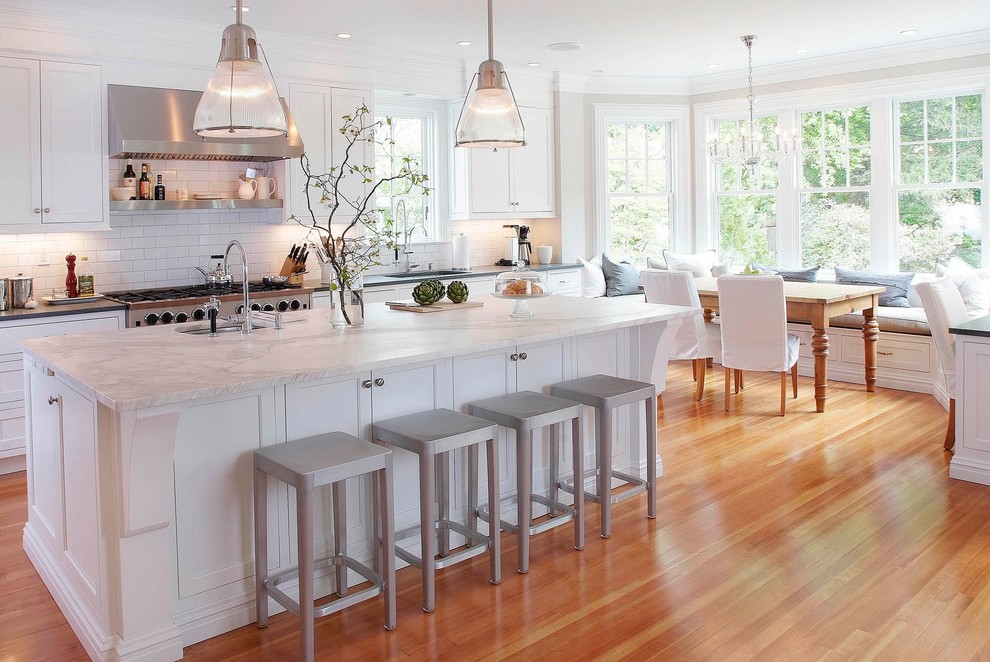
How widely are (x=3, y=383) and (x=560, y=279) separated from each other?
447 cm

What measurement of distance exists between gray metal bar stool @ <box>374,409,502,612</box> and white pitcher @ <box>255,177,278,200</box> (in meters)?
3.33

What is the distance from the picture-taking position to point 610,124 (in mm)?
8172

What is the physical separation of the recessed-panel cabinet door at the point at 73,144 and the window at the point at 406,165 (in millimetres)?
2313

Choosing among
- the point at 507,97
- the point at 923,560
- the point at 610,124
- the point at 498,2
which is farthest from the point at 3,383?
the point at 610,124

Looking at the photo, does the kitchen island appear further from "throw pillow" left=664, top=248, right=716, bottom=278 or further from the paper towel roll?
"throw pillow" left=664, top=248, right=716, bottom=278

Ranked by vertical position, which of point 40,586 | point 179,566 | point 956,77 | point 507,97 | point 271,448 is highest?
point 956,77

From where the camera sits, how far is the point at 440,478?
3.45m

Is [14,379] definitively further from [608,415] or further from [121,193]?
[608,415]

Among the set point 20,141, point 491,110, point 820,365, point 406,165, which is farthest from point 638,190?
point 20,141

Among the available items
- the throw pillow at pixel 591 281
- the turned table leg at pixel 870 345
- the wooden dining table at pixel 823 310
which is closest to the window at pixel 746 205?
the throw pillow at pixel 591 281

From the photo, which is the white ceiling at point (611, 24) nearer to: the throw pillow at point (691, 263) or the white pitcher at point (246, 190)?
the white pitcher at point (246, 190)

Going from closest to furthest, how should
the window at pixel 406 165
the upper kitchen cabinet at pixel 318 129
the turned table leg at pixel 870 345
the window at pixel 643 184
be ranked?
the upper kitchen cabinet at pixel 318 129
the turned table leg at pixel 870 345
the window at pixel 406 165
the window at pixel 643 184

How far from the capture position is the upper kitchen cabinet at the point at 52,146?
4.87m

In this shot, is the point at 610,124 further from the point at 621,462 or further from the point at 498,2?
the point at 621,462
